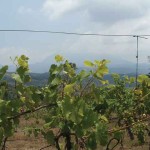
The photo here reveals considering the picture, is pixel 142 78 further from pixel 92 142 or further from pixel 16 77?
pixel 16 77

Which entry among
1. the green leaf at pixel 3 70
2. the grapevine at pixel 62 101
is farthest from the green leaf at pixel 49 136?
the green leaf at pixel 3 70

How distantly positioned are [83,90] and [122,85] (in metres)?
10.7

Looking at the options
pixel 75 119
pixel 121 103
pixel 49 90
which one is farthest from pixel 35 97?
pixel 121 103

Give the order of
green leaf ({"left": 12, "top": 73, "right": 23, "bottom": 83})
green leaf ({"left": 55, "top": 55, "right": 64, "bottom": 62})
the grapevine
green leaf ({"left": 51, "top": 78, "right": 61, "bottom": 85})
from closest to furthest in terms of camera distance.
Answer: the grapevine, green leaf ({"left": 12, "top": 73, "right": 23, "bottom": 83}), green leaf ({"left": 51, "top": 78, "right": 61, "bottom": 85}), green leaf ({"left": 55, "top": 55, "right": 64, "bottom": 62})

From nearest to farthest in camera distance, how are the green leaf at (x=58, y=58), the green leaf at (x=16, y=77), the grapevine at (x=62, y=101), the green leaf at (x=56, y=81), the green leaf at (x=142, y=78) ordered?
the grapevine at (x=62, y=101) → the green leaf at (x=16, y=77) → the green leaf at (x=56, y=81) → the green leaf at (x=58, y=58) → the green leaf at (x=142, y=78)

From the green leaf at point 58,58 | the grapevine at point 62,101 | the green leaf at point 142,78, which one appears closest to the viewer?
the grapevine at point 62,101

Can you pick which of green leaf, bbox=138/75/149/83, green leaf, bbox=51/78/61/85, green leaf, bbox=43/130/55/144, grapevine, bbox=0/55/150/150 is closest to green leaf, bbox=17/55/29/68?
grapevine, bbox=0/55/150/150

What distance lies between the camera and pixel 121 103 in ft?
36.7

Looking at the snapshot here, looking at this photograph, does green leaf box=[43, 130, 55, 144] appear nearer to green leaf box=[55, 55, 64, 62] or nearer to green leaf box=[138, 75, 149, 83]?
green leaf box=[55, 55, 64, 62]

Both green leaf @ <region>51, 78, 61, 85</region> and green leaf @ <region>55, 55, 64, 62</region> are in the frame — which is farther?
green leaf @ <region>55, 55, 64, 62</region>

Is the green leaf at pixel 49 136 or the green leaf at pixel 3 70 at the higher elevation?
the green leaf at pixel 3 70

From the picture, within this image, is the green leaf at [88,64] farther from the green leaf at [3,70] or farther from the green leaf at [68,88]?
the green leaf at [3,70]

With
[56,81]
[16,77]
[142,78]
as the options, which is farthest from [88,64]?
[142,78]

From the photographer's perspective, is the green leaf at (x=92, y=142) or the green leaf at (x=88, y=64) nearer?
the green leaf at (x=92, y=142)
